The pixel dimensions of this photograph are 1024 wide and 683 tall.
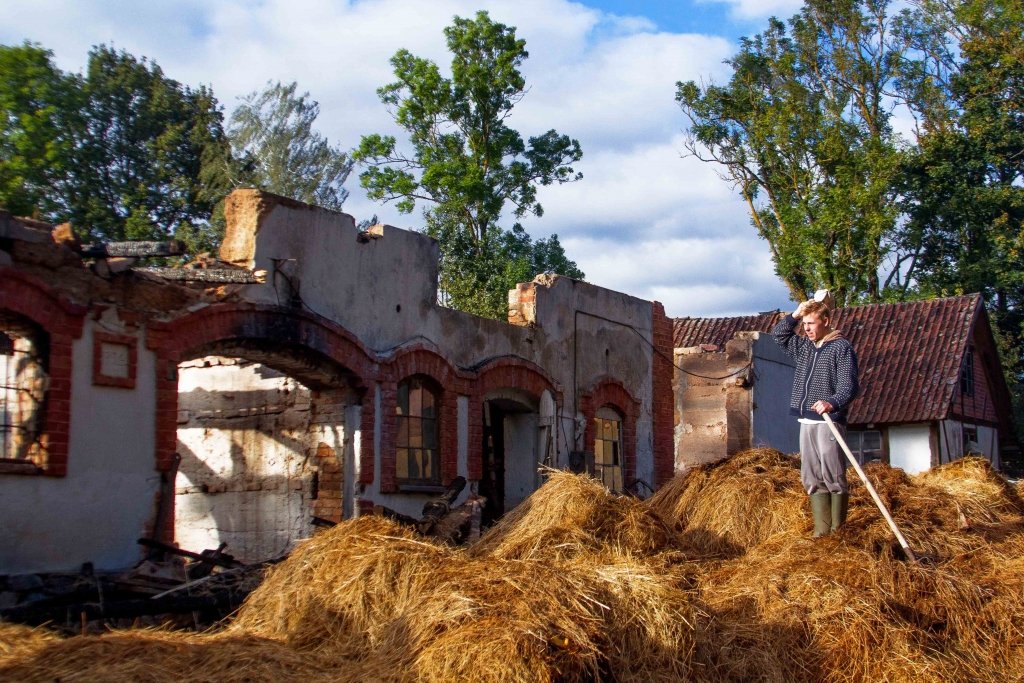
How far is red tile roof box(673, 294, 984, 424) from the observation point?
85.9ft

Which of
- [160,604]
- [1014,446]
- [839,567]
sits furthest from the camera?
[1014,446]

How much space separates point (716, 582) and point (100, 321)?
5748 millimetres

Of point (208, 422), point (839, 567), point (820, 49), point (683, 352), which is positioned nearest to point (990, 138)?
point (820, 49)

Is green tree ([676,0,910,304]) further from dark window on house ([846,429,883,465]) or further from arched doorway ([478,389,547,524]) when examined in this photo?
arched doorway ([478,389,547,524])

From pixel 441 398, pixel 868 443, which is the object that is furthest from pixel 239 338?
pixel 868 443

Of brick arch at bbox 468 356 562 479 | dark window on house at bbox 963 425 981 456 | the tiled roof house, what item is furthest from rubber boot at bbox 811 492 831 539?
dark window on house at bbox 963 425 981 456

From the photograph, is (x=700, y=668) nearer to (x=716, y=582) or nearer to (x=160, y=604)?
(x=716, y=582)

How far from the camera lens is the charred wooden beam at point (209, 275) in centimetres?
1083

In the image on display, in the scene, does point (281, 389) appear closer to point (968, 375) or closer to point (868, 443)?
point (868, 443)

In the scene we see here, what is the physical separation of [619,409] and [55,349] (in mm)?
9565

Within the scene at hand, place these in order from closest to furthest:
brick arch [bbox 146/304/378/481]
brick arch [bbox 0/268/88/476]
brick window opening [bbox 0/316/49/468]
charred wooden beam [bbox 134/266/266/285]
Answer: brick arch [bbox 0/268/88/476], brick window opening [bbox 0/316/49/468], brick arch [bbox 146/304/378/481], charred wooden beam [bbox 134/266/266/285]

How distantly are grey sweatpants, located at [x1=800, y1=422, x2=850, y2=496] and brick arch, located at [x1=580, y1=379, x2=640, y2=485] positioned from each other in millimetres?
7760

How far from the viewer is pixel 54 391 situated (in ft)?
31.4

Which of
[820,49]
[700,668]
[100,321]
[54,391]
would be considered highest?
[820,49]
